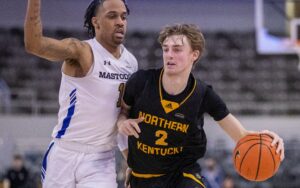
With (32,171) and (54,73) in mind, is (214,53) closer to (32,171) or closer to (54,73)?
(54,73)

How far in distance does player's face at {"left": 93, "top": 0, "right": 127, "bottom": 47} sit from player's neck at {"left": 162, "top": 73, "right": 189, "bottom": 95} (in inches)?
20.6

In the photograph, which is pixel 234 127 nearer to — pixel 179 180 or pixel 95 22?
pixel 179 180

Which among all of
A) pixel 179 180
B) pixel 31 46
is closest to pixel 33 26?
pixel 31 46

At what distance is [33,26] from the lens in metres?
4.09

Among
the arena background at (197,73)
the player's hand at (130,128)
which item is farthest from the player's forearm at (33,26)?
the arena background at (197,73)

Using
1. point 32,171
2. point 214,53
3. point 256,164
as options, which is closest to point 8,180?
point 32,171

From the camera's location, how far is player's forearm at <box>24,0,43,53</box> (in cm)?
404

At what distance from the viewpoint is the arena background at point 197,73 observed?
1400cm

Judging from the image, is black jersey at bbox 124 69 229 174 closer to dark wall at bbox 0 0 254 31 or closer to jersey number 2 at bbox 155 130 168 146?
jersey number 2 at bbox 155 130 168 146

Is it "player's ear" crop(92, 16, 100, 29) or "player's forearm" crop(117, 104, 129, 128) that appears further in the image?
"player's ear" crop(92, 16, 100, 29)

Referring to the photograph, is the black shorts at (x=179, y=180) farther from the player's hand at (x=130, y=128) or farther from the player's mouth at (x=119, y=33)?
the player's mouth at (x=119, y=33)

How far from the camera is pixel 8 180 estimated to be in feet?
38.7

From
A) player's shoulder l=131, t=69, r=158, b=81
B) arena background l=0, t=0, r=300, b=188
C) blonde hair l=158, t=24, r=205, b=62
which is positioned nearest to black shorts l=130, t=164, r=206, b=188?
player's shoulder l=131, t=69, r=158, b=81

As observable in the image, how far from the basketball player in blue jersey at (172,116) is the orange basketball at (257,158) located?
80 millimetres
